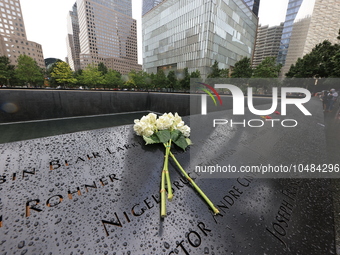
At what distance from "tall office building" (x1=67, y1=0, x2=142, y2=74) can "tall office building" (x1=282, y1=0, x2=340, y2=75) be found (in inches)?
3479

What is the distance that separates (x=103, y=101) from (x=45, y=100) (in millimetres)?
3720

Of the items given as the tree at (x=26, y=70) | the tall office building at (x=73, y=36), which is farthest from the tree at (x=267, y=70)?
A: the tall office building at (x=73, y=36)

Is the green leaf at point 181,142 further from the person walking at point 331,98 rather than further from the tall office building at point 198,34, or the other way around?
the tall office building at point 198,34

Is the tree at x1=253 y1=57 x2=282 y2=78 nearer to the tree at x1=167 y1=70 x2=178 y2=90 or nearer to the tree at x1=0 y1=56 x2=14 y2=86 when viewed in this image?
the tree at x1=167 y1=70 x2=178 y2=90

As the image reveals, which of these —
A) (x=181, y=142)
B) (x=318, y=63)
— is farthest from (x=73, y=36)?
(x=181, y=142)

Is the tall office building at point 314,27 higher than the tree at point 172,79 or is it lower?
higher

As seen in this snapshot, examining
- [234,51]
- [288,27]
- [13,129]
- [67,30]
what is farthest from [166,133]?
[67,30]

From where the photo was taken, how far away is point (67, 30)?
122750 mm

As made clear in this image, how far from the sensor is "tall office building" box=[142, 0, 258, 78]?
112 ft

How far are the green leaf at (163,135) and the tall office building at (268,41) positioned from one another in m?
92.6

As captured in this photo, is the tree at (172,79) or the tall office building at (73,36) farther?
the tall office building at (73,36)

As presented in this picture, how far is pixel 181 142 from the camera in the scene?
5.24 ft

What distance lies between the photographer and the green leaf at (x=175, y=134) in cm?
159

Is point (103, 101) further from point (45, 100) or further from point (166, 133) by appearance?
point (166, 133)
